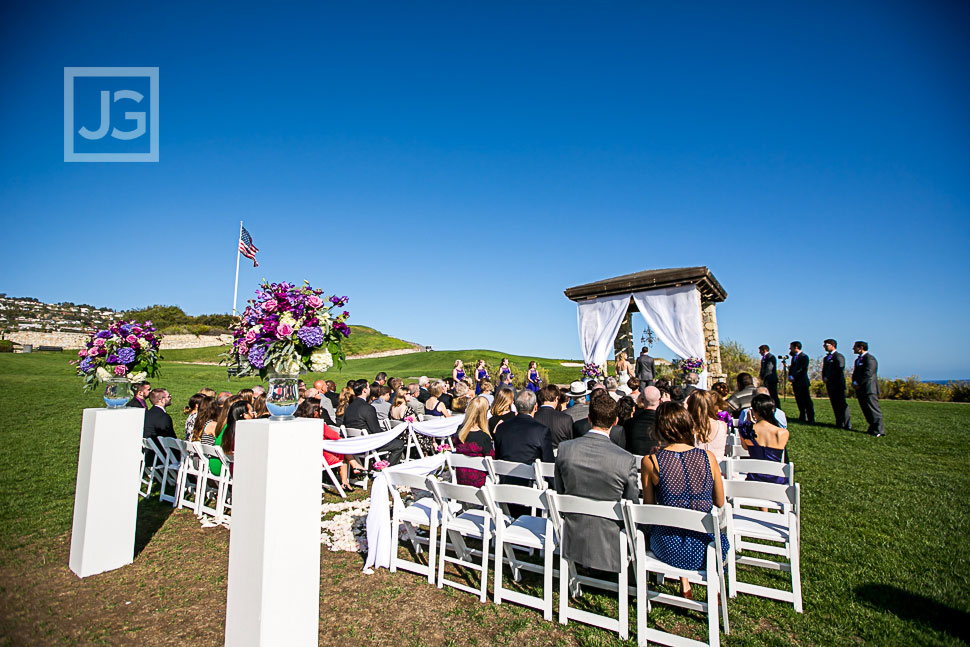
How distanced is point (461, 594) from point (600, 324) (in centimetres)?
1206

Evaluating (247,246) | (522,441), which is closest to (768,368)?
(522,441)

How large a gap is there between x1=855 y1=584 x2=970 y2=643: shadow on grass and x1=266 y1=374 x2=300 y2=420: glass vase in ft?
14.1

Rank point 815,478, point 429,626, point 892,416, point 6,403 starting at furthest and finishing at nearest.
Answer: point 6,403, point 892,416, point 815,478, point 429,626

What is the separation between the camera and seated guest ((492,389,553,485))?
179 inches

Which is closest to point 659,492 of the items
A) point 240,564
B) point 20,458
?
point 240,564

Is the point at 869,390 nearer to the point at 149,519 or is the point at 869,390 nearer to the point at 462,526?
the point at 462,526

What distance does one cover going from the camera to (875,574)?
3.79m

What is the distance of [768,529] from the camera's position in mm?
3611

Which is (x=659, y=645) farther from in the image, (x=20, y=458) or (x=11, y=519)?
(x=20, y=458)

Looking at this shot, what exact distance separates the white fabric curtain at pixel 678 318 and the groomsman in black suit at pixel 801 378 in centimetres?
208

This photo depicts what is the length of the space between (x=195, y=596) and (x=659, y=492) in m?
3.68

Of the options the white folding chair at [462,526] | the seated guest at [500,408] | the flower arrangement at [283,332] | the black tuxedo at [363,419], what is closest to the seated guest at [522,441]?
the white folding chair at [462,526]

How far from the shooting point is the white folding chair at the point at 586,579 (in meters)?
3.03

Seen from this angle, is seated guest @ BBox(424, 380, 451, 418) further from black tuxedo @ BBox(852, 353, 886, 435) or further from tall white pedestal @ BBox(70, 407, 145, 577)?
black tuxedo @ BBox(852, 353, 886, 435)
